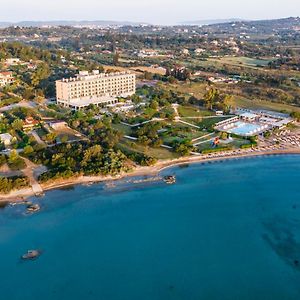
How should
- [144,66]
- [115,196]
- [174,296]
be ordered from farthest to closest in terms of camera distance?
[144,66] → [115,196] → [174,296]

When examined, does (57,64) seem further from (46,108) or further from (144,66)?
(46,108)

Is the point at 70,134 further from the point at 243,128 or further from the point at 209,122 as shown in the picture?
the point at 243,128

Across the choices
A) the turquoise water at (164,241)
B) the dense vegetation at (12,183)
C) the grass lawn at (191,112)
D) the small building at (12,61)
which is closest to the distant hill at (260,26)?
the small building at (12,61)

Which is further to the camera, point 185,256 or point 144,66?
point 144,66

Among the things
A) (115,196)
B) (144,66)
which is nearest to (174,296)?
(115,196)

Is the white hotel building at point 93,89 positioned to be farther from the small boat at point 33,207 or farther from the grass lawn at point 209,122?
the small boat at point 33,207

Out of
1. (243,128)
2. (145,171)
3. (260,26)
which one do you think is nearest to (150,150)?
(145,171)

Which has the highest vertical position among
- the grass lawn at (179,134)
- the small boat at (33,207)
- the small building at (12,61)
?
the small building at (12,61)
